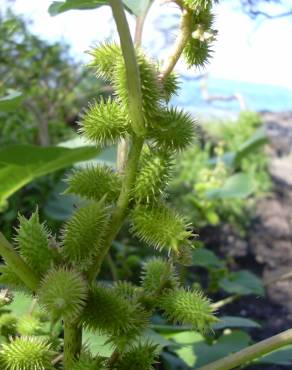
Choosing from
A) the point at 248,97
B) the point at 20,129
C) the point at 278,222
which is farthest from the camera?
the point at 248,97

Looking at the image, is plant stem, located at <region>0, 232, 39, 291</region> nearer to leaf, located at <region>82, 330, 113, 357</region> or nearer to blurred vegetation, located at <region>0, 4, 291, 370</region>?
blurred vegetation, located at <region>0, 4, 291, 370</region>

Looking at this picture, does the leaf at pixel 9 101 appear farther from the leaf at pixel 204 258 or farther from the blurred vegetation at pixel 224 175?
the leaf at pixel 204 258

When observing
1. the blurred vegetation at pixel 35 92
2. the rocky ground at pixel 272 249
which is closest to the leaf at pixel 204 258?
the rocky ground at pixel 272 249

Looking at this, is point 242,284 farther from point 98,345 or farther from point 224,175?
point 98,345

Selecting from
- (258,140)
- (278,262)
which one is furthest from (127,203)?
(278,262)

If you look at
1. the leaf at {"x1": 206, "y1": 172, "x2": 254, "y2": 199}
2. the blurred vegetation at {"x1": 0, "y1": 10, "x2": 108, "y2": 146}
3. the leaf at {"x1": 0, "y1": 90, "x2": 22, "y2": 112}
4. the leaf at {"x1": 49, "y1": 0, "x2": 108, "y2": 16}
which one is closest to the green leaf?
the leaf at {"x1": 0, "y1": 90, "x2": 22, "y2": 112}

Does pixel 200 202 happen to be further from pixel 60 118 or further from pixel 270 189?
pixel 270 189

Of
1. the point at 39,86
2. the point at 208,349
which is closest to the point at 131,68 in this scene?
the point at 208,349
